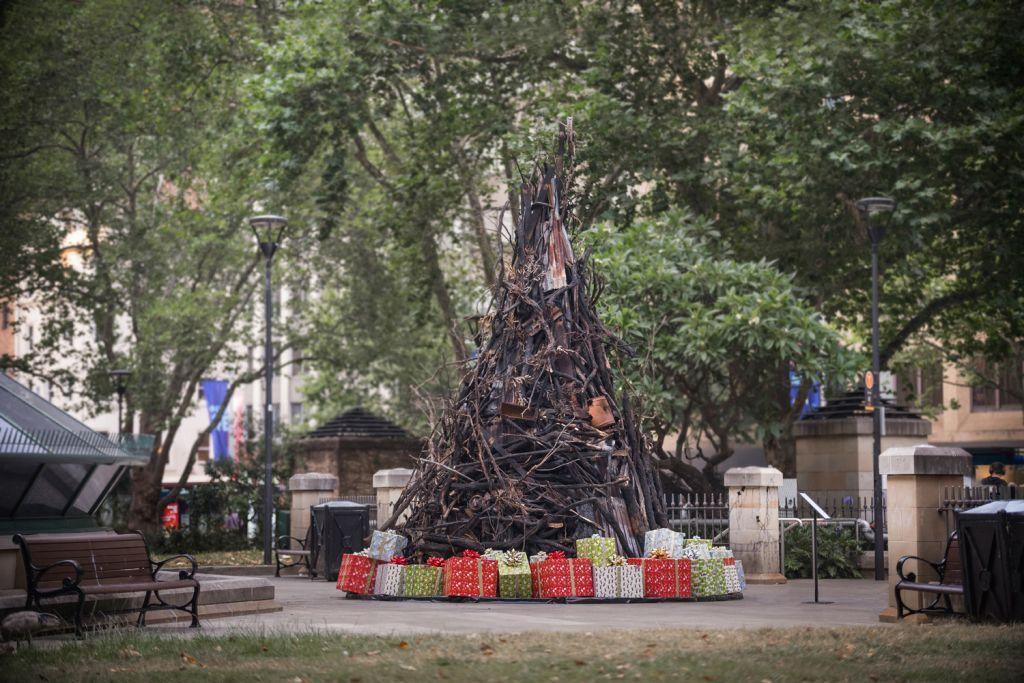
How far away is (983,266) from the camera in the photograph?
2561 cm

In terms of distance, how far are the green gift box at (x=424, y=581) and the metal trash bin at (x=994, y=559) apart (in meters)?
6.30

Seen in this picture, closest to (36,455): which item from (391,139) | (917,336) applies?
(391,139)

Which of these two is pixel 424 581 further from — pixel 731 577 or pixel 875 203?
pixel 875 203

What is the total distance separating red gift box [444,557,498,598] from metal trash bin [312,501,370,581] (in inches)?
194

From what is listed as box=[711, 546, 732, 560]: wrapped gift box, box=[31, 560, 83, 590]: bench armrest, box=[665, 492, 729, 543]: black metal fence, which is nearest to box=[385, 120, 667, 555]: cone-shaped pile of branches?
box=[711, 546, 732, 560]: wrapped gift box

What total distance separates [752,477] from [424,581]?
6.69 metres

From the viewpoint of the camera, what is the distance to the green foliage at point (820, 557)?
2198 centimetres

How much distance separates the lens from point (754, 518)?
2122cm

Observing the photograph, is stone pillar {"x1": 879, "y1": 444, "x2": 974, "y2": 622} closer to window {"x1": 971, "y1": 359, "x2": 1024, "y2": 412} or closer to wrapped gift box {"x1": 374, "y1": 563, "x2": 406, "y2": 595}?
wrapped gift box {"x1": 374, "y1": 563, "x2": 406, "y2": 595}

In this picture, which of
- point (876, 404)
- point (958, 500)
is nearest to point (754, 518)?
point (876, 404)

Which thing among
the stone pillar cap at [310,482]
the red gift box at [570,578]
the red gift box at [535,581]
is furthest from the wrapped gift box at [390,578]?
the stone pillar cap at [310,482]

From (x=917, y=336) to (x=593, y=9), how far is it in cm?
1668

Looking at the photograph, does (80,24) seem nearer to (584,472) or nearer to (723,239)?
(723,239)

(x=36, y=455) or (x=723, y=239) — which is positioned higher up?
(x=723, y=239)
